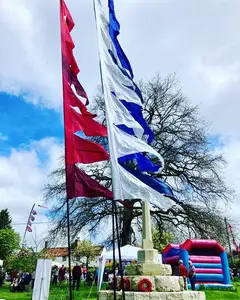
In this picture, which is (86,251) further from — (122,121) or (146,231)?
(122,121)

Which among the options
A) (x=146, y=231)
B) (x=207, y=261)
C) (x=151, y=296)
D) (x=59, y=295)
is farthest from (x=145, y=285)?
(x=207, y=261)

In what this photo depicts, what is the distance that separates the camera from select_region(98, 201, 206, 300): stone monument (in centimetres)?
764

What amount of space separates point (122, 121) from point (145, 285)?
3.88 m

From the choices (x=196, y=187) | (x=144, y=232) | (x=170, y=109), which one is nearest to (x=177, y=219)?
(x=196, y=187)

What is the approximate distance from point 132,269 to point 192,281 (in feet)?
21.6

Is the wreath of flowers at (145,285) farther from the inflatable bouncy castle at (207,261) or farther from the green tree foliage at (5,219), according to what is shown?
the green tree foliage at (5,219)

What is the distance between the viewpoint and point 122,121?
7270mm

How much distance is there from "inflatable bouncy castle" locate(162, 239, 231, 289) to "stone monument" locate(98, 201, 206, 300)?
→ 29.1ft

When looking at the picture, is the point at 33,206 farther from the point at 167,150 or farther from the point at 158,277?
the point at 158,277

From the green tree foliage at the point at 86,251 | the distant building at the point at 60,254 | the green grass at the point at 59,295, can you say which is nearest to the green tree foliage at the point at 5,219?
the distant building at the point at 60,254

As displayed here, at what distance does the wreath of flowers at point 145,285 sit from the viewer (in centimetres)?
782

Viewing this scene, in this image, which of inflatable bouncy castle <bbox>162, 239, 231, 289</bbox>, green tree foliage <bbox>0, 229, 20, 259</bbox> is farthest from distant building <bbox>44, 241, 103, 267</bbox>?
inflatable bouncy castle <bbox>162, 239, 231, 289</bbox>

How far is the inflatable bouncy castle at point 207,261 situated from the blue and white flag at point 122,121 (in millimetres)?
10837

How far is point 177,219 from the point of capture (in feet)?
74.2
